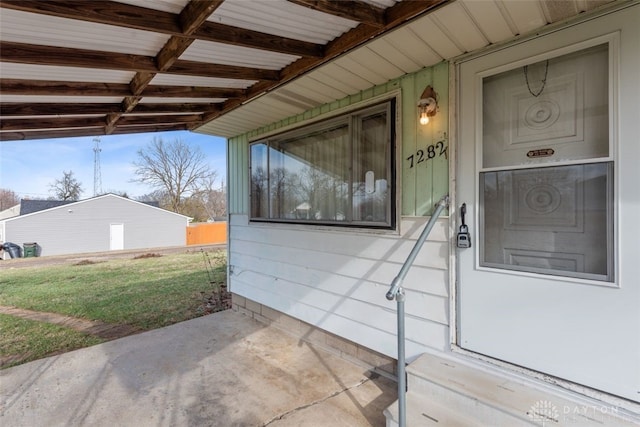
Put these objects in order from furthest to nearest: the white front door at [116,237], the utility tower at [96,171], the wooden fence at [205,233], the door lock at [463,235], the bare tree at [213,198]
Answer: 1. the utility tower at [96,171]
2. the bare tree at [213,198]
3. the wooden fence at [205,233]
4. the white front door at [116,237]
5. the door lock at [463,235]

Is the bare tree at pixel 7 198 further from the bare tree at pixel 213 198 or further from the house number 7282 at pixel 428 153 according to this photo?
the house number 7282 at pixel 428 153

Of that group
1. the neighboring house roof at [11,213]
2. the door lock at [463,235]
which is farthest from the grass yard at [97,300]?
the neighboring house roof at [11,213]

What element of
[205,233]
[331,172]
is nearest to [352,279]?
[331,172]

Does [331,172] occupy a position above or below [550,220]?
above

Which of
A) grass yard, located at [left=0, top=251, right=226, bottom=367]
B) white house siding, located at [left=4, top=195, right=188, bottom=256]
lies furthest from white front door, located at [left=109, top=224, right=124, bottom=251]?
grass yard, located at [left=0, top=251, right=226, bottom=367]

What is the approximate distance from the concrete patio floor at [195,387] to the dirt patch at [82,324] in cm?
72

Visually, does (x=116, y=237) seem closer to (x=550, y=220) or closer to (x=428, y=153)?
(x=428, y=153)

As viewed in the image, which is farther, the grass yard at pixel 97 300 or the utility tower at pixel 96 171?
the utility tower at pixel 96 171

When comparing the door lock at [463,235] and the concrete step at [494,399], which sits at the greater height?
the door lock at [463,235]

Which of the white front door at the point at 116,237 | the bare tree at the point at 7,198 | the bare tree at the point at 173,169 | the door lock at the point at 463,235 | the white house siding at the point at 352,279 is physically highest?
the bare tree at the point at 173,169

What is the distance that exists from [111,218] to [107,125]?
21.8 metres

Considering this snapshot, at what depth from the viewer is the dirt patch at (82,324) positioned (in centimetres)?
421

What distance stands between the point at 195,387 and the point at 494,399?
2.24 meters

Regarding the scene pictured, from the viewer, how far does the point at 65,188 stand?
30.5 meters
